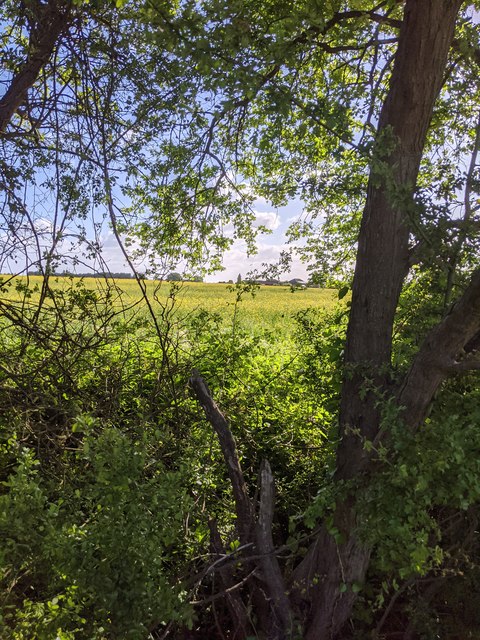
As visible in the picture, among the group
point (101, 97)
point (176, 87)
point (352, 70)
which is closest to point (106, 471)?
point (176, 87)

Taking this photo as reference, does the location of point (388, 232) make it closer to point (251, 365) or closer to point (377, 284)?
point (377, 284)

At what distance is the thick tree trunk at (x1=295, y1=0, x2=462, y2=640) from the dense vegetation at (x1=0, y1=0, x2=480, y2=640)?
13 millimetres

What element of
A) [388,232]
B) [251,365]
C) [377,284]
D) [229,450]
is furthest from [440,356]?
[251,365]

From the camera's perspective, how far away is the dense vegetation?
2.28 meters

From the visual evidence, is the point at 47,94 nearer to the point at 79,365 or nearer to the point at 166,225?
the point at 166,225

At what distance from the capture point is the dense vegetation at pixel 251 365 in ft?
7.49

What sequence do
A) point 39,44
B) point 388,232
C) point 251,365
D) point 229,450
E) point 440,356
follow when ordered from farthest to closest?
point 251,365, point 229,450, point 39,44, point 388,232, point 440,356

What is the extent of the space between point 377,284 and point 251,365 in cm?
208

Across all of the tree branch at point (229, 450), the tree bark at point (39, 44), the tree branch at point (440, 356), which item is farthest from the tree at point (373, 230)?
the tree bark at point (39, 44)

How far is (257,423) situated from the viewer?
4.46 meters

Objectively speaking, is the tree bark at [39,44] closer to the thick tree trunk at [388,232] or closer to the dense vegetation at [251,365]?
the dense vegetation at [251,365]

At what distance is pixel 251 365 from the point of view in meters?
4.82

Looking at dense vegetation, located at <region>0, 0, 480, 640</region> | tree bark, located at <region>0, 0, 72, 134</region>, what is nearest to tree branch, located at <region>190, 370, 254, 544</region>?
dense vegetation, located at <region>0, 0, 480, 640</region>

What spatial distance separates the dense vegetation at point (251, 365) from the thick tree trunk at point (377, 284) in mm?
13
